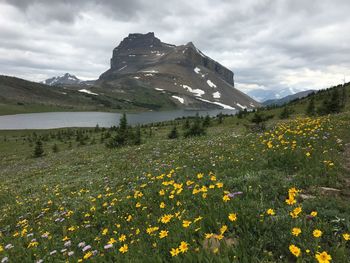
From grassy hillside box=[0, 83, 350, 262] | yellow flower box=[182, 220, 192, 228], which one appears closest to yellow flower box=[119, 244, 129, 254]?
grassy hillside box=[0, 83, 350, 262]

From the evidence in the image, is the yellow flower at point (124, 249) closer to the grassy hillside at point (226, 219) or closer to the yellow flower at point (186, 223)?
the grassy hillside at point (226, 219)

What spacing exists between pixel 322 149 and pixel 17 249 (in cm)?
861

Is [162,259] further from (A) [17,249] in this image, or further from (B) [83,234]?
(A) [17,249]

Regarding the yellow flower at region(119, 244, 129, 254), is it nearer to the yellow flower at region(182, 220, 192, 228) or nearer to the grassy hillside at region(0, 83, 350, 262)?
the grassy hillside at region(0, 83, 350, 262)

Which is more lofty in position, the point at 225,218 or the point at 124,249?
the point at 225,218

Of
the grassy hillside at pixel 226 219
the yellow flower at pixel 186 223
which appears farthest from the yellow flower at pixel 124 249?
the yellow flower at pixel 186 223

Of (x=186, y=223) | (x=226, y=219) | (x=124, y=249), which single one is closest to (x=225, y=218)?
(x=226, y=219)

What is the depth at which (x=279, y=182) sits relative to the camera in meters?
6.26

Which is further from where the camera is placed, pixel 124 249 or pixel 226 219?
pixel 226 219

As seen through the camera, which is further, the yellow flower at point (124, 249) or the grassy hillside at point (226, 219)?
the yellow flower at point (124, 249)

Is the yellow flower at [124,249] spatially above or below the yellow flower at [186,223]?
below

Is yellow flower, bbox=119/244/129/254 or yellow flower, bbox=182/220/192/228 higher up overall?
yellow flower, bbox=182/220/192/228

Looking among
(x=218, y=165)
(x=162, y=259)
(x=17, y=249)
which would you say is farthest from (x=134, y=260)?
(x=218, y=165)

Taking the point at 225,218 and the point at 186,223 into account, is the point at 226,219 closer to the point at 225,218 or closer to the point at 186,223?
the point at 225,218
